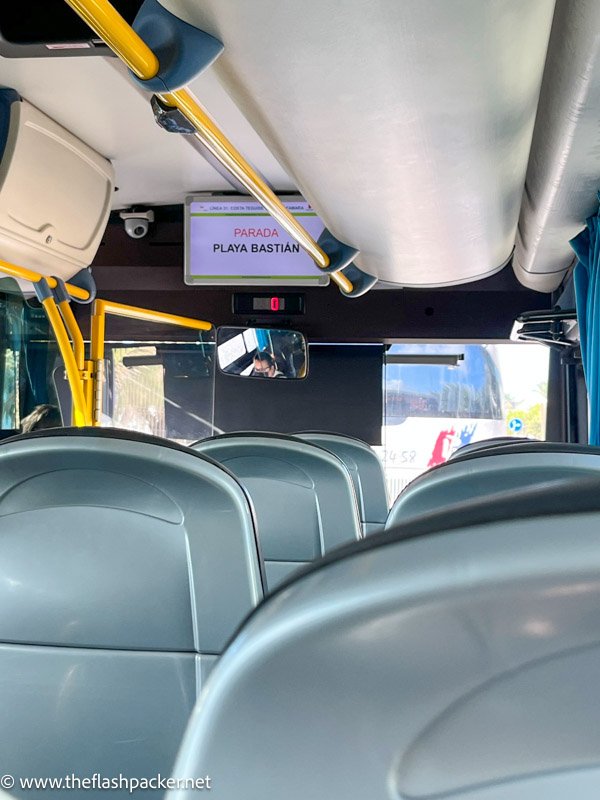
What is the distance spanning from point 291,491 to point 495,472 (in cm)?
152

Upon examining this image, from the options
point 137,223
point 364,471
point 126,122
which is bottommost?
point 364,471

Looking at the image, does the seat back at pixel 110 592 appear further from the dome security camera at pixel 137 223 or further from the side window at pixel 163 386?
the dome security camera at pixel 137 223

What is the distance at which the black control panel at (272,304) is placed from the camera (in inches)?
199

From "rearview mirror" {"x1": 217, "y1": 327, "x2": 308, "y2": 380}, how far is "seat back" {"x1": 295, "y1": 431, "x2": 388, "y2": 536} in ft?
3.71

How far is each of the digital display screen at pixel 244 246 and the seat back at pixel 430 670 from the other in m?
4.44

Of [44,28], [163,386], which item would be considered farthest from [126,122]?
[163,386]

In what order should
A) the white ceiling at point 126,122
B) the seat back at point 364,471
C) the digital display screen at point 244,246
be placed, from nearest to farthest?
the white ceiling at point 126,122 < the seat back at point 364,471 < the digital display screen at point 244,246

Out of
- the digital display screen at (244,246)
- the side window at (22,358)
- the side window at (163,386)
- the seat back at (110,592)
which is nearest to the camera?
the seat back at (110,592)

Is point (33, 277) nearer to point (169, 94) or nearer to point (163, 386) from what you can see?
point (163, 386)

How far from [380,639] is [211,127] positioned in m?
1.63

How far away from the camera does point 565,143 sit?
1967 mm

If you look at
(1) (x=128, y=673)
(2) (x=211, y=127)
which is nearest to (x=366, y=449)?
(2) (x=211, y=127)

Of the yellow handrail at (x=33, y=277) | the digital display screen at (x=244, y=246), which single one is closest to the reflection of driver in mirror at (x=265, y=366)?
the digital display screen at (x=244, y=246)

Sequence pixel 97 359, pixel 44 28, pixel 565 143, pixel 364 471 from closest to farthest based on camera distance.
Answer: pixel 565 143 < pixel 44 28 < pixel 97 359 < pixel 364 471
